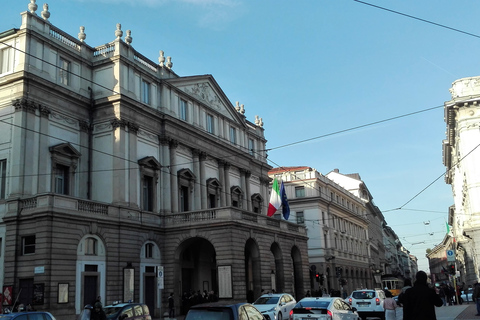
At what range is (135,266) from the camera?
33.4 metres

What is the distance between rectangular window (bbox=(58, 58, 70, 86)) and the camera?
3351cm

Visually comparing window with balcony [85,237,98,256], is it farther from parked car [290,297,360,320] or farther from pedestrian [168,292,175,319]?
parked car [290,297,360,320]

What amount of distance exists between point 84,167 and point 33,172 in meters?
4.56

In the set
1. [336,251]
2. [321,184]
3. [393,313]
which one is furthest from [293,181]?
[393,313]

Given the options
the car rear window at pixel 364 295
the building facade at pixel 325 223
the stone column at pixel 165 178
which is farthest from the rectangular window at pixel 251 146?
the car rear window at pixel 364 295

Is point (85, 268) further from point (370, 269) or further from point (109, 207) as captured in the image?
point (370, 269)

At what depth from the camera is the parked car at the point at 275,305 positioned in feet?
81.0

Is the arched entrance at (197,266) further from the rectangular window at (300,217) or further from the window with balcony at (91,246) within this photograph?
the rectangular window at (300,217)

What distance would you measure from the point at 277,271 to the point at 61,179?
727 inches

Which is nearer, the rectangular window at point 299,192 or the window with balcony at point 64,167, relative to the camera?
the window with balcony at point 64,167

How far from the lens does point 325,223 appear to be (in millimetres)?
66000

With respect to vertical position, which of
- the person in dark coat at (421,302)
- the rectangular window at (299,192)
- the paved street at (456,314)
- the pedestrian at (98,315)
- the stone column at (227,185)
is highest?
the rectangular window at (299,192)

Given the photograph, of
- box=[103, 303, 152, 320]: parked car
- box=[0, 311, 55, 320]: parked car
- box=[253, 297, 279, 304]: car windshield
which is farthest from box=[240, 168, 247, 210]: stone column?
box=[0, 311, 55, 320]: parked car

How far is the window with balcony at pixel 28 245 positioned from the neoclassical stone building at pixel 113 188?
0.19 ft
